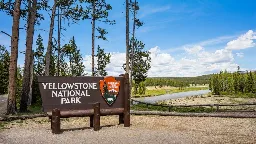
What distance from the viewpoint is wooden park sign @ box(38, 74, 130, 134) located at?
11055 millimetres

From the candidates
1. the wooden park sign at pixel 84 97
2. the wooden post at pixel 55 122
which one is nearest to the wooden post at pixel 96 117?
the wooden park sign at pixel 84 97

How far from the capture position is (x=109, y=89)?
12273 millimetres

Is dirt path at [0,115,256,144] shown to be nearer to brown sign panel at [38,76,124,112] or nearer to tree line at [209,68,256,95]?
brown sign panel at [38,76,124,112]

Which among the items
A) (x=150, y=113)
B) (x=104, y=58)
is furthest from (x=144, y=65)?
(x=150, y=113)

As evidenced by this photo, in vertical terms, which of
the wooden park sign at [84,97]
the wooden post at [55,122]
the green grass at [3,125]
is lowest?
the green grass at [3,125]

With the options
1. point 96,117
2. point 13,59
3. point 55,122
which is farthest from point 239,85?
point 55,122

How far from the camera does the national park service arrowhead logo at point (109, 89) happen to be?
39.8 feet

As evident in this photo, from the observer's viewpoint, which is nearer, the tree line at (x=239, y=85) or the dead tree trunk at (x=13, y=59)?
the dead tree trunk at (x=13, y=59)

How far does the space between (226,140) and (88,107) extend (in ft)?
17.4

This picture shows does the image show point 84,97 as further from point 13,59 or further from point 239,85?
point 239,85

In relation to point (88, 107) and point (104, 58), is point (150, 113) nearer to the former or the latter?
point (88, 107)

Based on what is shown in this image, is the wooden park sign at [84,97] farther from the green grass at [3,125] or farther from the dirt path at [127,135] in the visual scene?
the green grass at [3,125]

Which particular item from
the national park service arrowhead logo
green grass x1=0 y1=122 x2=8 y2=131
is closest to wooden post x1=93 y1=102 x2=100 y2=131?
the national park service arrowhead logo

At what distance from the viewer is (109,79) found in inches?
485
